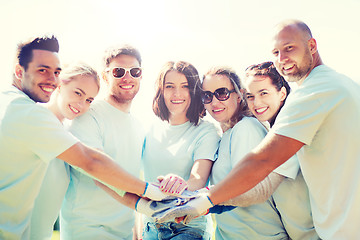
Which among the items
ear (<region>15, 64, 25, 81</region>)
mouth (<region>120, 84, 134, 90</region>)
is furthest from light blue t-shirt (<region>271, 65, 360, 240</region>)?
ear (<region>15, 64, 25, 81</region>)

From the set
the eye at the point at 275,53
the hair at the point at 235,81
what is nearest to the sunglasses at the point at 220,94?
the hair at the point at 235,81

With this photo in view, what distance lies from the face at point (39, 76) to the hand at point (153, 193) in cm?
165

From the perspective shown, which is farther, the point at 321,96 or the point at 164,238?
the point at 164,238

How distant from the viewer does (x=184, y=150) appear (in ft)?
13.6

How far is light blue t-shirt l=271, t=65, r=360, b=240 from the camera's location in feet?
9.35

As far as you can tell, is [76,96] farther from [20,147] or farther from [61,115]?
[20,147]

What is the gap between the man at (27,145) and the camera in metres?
3.09

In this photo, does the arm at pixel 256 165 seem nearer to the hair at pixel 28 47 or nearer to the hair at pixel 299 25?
the hair at pixel 299 25

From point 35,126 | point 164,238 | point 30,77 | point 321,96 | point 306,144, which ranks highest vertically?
point 30,77

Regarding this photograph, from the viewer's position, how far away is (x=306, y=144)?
301cm

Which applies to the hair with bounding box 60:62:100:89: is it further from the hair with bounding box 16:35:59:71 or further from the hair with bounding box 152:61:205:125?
the hair with bounding box 152:61:205:125

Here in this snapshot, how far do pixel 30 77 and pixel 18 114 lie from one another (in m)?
0.57

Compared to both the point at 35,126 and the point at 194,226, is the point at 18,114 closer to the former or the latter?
the point at 35,126

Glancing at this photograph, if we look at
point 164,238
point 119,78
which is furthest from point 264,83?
point 164,238
